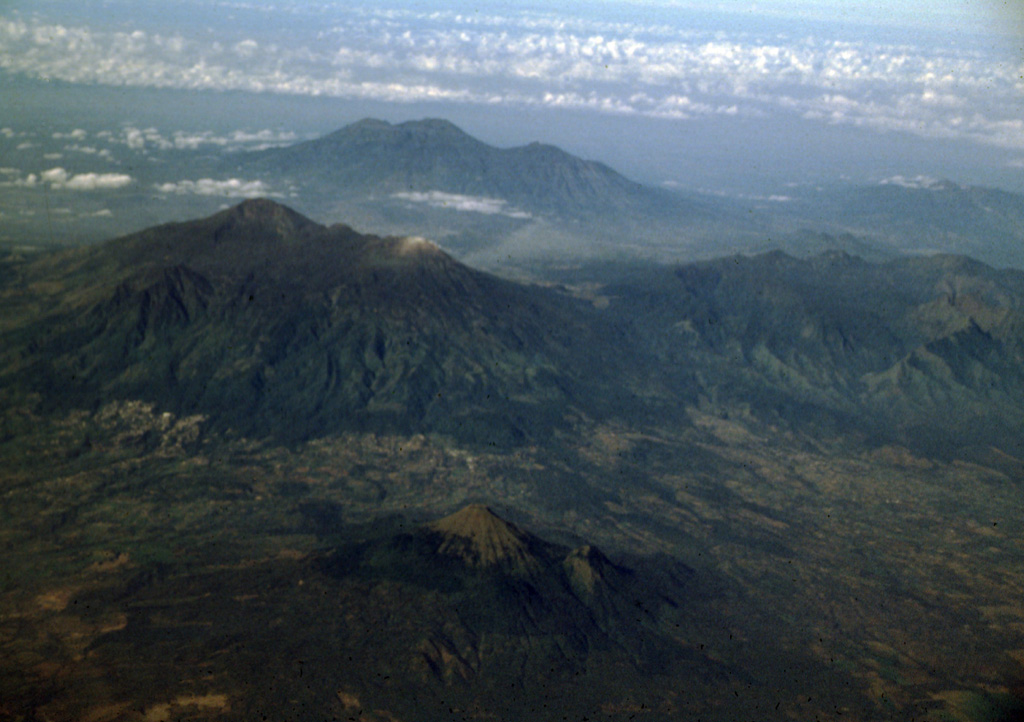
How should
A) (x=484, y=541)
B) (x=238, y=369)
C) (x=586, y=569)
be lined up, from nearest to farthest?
(x=484, y=541), (x=586, y=569), (x=238, y=369)

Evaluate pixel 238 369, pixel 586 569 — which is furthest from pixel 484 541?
pixel 238 369

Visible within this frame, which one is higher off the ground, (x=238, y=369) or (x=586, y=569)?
(x=238, y=369)

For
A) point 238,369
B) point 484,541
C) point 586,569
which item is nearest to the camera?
point 484,541

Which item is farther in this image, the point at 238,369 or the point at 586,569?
the point at 238,369

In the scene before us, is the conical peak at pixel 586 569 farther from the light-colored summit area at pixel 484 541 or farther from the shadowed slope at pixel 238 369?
the shadowed slope at pixel 238 369

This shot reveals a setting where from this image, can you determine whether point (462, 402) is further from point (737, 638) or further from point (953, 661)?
point (953, 661)

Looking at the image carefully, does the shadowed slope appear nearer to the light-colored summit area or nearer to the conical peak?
the light-colored summit area

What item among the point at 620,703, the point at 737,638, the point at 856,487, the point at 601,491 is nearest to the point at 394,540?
the point at 620,703

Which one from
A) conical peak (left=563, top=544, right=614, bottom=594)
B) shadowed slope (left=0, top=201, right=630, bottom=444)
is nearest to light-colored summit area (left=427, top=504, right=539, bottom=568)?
conical peak (left=563, top=544, right=614, bottom=594)

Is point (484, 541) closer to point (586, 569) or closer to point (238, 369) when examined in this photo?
point (586, 569)

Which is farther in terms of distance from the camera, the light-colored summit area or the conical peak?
the conical peak
